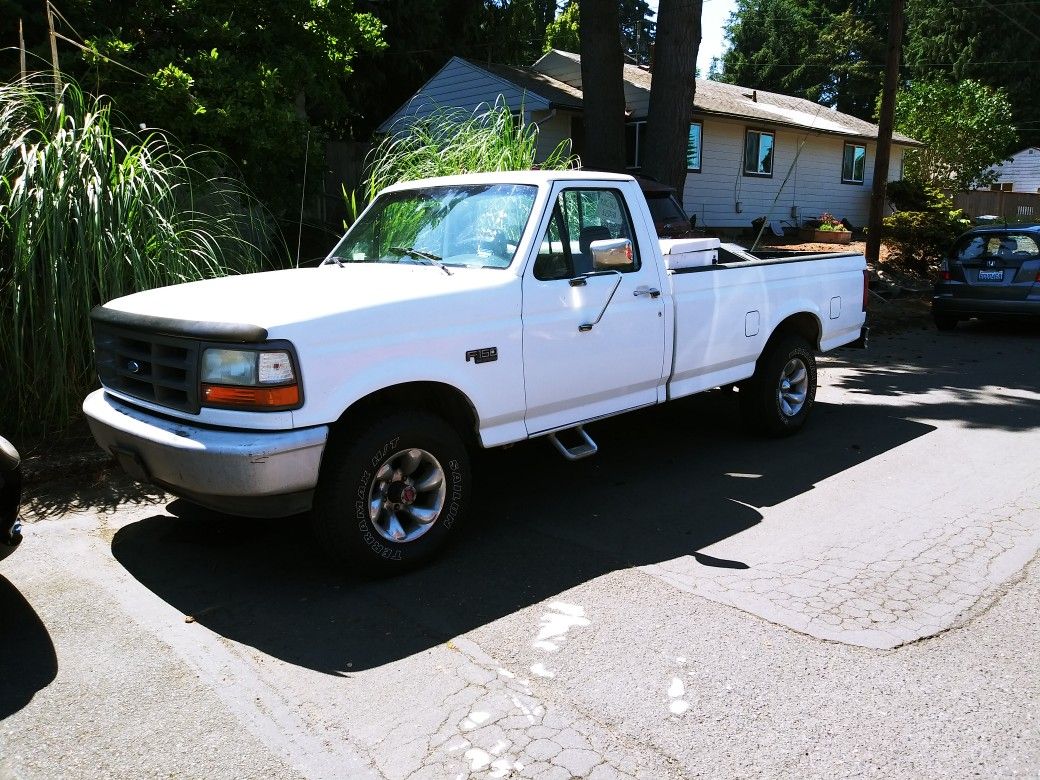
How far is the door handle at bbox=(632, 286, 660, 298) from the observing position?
17.9ft

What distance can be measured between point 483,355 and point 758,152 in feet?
74.3

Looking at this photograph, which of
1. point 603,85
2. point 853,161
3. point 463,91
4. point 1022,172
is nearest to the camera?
point 603,85

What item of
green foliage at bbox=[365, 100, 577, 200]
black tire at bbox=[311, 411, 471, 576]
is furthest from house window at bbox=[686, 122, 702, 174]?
black tire at bbox=[311, 411, 471, 576]

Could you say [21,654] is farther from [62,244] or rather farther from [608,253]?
[608,253]

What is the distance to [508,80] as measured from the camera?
20.3 m

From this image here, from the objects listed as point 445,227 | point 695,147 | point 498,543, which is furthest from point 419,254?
point 695,147

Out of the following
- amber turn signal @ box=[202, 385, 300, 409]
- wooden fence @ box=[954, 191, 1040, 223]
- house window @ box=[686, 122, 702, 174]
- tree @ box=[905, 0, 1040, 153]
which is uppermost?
tree @ box=[905, 0, 1040, 153]

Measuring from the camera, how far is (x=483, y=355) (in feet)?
15.1

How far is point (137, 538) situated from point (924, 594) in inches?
166

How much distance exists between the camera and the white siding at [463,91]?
20.2 m

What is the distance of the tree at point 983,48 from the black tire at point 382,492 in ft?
167

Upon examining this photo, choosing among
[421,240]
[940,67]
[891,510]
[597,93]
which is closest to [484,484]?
[421,240]

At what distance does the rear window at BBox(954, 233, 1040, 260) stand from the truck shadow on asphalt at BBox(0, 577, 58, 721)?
12511mm

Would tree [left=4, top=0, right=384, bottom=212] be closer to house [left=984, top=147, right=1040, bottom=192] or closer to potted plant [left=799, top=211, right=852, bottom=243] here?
potted plant [left=799, top=211, right=852, bottom=243]
